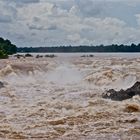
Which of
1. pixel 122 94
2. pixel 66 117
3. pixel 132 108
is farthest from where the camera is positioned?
pixel 122 94

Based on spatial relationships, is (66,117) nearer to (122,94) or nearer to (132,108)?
(132,108)

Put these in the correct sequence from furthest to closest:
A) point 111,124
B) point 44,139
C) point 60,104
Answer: point 60,104, point 111,124, point 44,139

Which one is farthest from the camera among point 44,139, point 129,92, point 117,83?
Answer: point 117,83

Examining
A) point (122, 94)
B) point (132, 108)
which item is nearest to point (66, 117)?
point (132, 108)

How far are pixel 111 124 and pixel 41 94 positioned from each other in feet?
32.4

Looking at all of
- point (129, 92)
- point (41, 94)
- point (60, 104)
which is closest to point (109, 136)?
point (60, 104)

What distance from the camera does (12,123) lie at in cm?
1449

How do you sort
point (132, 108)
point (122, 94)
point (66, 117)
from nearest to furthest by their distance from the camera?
point (66, 117)
point (132, 108)
point (122, 94)

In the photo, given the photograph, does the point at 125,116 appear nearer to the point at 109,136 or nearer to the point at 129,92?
the point at 109,136

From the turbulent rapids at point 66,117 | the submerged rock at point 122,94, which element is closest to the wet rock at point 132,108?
the turbulent rapids at point 66,117

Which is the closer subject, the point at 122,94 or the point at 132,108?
the point at 132,108

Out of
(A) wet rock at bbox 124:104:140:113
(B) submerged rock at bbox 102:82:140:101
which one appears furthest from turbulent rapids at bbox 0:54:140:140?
(B) submerged rock at bbox 102:82:140:101

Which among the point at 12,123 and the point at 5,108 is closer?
the point at 12,123

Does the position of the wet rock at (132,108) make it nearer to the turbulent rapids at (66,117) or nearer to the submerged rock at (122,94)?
the turbulent rapids at (66,117)
